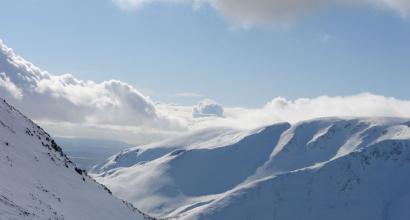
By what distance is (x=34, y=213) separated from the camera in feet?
176

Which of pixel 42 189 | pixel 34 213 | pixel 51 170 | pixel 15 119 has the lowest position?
pixel 34 213

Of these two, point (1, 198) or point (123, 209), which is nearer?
point (1, 198)

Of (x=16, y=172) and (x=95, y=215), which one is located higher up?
(x=16, y=172)

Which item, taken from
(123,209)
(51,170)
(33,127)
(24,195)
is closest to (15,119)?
(33,127)

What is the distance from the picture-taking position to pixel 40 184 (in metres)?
70.4

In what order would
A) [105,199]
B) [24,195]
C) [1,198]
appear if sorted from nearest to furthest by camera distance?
[1,198] → [24,195] → [105,199]

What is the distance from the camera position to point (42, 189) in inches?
2689

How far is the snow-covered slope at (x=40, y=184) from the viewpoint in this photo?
186ft

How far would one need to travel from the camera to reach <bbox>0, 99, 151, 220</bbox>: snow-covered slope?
56656mm

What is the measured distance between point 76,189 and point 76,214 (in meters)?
16.9

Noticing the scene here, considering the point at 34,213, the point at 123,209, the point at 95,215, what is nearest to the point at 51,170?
the point at 95,215

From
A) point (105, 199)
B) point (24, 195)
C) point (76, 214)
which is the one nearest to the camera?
point (24, 195)

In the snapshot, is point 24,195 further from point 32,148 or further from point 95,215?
point 32,148

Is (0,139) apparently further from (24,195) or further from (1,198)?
(1,198)
